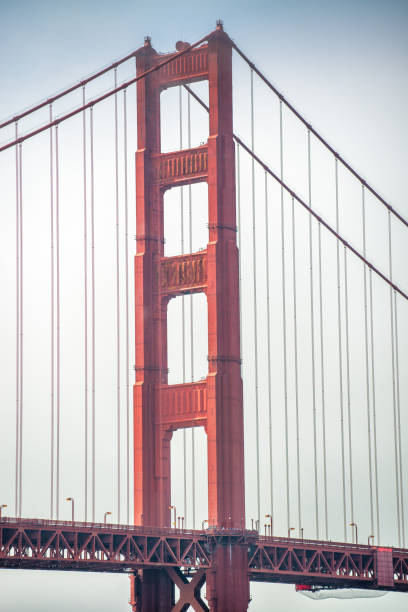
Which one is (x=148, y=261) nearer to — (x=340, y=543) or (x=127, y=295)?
(x=127, y=295)

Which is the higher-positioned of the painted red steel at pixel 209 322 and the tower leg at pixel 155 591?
the painted red steel at pixel 209 322

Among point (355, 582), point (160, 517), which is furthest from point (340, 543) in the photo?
point (160, 517)

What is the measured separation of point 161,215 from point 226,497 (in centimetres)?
1961

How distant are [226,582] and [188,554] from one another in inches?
114

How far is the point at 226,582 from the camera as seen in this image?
459 ft

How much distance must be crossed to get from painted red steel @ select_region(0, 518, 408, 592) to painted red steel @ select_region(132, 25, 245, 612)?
1146 millimetres

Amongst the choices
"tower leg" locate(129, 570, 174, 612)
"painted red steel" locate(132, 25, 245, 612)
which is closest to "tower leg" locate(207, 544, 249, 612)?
"painted red steel" locate(132, 25, 245, 612)

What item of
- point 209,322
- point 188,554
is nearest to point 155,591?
point 188,554

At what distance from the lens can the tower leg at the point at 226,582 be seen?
458 feet

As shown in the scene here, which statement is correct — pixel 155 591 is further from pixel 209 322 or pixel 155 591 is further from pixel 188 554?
pixel 209 322

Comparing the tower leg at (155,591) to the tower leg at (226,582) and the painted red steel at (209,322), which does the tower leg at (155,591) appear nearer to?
the painted red steel at (209,322)

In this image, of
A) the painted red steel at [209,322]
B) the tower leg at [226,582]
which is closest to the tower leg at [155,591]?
the painted red steel at [209,322]

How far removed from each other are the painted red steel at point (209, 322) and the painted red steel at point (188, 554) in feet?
3.76

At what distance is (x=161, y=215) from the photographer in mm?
149000
